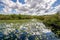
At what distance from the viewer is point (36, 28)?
5.94 m

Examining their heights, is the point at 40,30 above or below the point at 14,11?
below

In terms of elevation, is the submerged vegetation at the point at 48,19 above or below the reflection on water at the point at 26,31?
above

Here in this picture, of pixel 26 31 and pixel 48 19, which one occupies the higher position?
pixel 48 19

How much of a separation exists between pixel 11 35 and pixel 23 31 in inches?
13.1

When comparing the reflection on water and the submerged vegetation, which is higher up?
the submerged vegetation

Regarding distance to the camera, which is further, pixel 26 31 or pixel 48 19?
pixel 48 19

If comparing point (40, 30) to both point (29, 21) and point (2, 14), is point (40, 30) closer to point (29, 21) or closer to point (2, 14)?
point (29, 21)

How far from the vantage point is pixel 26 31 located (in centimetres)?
586

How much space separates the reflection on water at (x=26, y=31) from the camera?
5777 mm

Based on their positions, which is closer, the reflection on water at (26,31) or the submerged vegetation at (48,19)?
the reflection on water at (26,31)

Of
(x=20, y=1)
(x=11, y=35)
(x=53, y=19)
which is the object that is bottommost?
(x=11, y=35)

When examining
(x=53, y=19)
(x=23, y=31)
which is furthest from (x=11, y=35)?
(x=53, y=19)

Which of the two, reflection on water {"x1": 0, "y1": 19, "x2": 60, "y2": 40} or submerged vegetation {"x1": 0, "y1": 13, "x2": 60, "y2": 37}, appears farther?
submerged vegetation {"x1": 0, "y1": 13, "x2": 60, "y2": 37}

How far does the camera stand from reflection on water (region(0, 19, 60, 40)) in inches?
227
